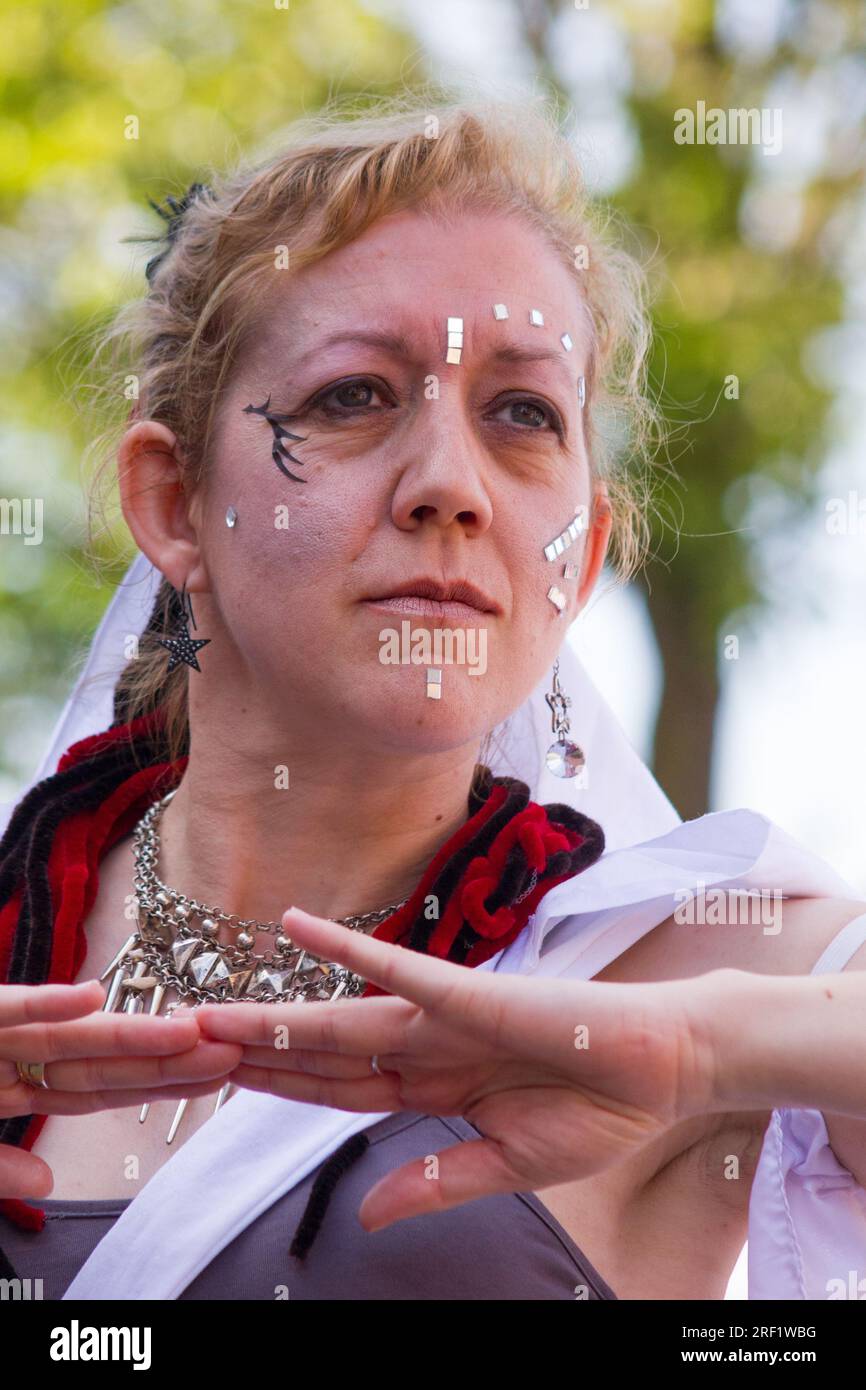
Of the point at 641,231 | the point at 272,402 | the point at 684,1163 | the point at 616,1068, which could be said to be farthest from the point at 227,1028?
the point at 641,231

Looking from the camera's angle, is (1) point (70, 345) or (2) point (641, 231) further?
(1) point (70, 345)

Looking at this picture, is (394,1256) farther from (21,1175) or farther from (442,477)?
(442,477)

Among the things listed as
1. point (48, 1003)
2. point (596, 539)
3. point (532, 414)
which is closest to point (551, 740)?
point (596, 539)

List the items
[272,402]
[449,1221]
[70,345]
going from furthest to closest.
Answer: [70,345], [272,402], [449,1221]

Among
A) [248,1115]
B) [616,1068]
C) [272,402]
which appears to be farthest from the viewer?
[272,402]

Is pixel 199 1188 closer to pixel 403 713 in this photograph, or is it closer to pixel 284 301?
pixel 403 713

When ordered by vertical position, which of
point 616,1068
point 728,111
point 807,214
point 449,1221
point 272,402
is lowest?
point 449,1221

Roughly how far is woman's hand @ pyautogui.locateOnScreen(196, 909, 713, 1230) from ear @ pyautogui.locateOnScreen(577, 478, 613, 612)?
1.05m

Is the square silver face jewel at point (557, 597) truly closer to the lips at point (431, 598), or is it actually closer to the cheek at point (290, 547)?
the lips at point (431, 598)

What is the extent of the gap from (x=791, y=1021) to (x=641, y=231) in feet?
18.2

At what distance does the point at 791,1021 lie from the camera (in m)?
1.65

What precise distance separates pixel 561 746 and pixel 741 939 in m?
0.53

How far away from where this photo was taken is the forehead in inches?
88.7

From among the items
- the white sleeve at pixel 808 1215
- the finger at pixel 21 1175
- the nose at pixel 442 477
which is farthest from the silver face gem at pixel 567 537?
the finger at pixel 21 1175
